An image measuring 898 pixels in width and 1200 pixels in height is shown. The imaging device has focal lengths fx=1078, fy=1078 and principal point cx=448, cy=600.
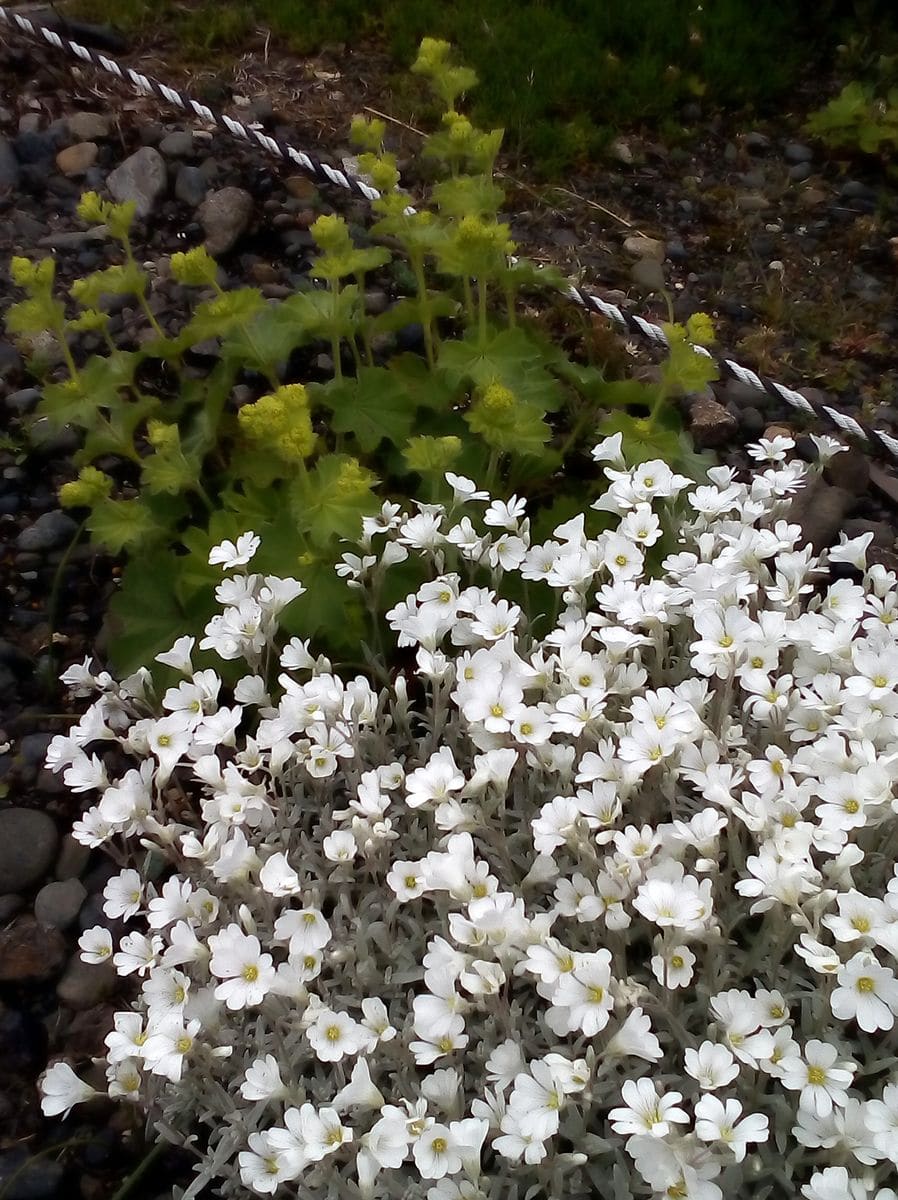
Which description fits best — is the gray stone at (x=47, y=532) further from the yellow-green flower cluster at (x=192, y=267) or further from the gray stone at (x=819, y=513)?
the gray stone at (x=819, y=513)

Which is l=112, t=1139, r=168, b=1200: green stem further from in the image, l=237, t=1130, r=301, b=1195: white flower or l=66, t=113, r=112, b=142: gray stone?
l=66, t=113, r=112, b=142: gray stone

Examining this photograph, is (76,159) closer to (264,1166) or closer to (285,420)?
(285,420)

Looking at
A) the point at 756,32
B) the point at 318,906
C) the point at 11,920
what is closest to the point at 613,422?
the point at 318,906

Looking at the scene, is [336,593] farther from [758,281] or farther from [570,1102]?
[758,281]

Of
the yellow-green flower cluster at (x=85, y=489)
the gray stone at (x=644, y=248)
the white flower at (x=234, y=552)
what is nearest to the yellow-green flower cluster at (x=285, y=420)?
the white flower at (x=234, y=552)

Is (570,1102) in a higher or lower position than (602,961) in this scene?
lower

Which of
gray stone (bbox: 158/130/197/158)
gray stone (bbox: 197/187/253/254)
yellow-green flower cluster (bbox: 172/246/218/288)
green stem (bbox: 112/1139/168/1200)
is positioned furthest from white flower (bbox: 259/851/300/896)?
gray stone (bbox: 158/130/197/158)
